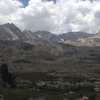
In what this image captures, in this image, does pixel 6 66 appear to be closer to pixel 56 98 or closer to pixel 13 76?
pixel 13 76

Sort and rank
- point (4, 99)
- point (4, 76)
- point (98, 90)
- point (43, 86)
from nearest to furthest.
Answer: point (4, 99)
point (98, 90)
point (43, 86)
point (4, 76)

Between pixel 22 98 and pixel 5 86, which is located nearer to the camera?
pixel 22 98

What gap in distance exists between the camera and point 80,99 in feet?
211

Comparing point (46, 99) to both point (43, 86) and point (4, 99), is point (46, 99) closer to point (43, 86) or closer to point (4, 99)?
point (4, 99)

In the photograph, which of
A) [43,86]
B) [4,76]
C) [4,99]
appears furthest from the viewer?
[4,76]

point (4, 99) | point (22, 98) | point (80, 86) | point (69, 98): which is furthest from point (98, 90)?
point (4, 99)

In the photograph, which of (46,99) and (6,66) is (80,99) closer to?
(46,99)

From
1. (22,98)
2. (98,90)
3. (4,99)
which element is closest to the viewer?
(4,99)

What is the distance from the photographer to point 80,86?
97.8 m

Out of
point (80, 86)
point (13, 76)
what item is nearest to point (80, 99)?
point (80, 86)

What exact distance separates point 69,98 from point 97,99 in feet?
19.7

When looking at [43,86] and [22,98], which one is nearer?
[22,98]

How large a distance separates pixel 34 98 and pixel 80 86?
30.3 meters

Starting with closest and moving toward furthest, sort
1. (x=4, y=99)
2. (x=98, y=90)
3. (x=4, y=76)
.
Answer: (x=4, y=99) → (x=98, y=90) → (x=4, y=76)
